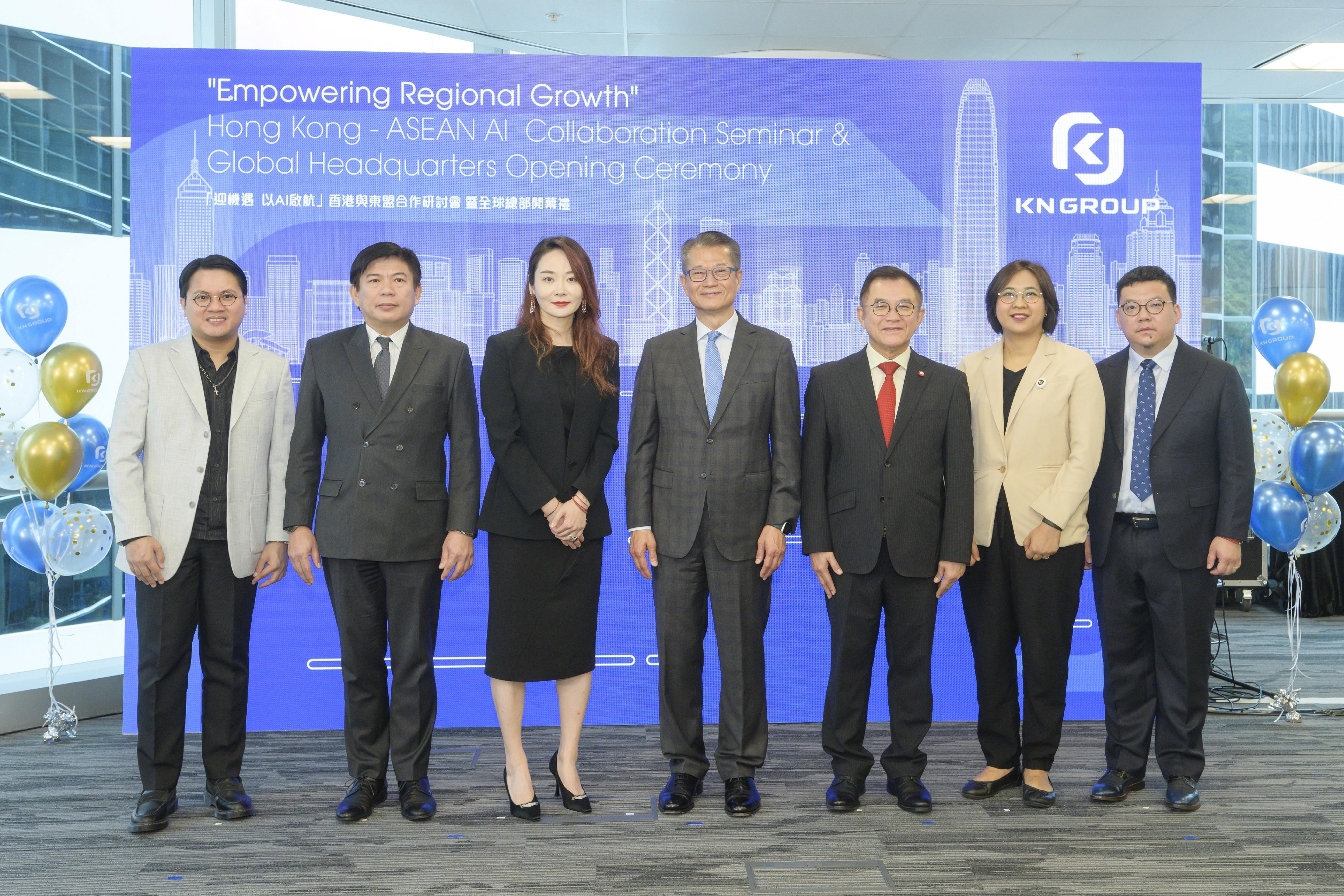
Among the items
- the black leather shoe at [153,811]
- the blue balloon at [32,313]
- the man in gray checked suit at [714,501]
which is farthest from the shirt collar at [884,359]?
the blue balloon at [32,313]

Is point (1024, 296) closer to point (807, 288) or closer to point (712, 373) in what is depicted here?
point (712, 373)

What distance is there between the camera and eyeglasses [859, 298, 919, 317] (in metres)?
3.11

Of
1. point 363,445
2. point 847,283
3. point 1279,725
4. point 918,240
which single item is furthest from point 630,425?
point 1279,725

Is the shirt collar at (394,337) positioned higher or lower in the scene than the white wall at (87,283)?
lower

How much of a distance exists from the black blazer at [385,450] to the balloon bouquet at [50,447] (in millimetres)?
1435

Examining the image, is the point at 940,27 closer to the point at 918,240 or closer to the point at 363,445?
the point at 918,240

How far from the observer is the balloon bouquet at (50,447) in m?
3.89

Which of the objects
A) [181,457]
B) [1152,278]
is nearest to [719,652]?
[181,457]

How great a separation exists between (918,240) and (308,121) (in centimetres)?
262

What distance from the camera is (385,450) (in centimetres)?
301

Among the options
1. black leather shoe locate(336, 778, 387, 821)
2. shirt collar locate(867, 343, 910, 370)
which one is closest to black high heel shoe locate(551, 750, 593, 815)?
black leather shoe locate(336, 778, 387, 821)

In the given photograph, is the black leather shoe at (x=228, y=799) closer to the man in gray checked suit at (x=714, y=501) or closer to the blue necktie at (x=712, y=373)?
the man in gray checked suit at (x=714, y=501)

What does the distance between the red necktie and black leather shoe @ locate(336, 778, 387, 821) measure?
6.40ft

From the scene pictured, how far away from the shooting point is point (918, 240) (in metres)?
4.23
